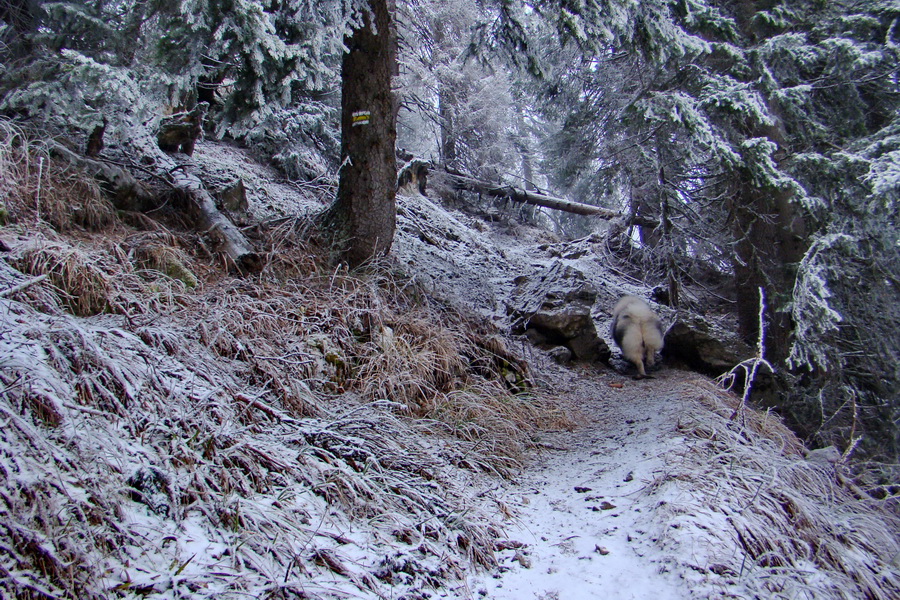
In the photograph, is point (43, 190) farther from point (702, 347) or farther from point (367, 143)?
point (702, 347)

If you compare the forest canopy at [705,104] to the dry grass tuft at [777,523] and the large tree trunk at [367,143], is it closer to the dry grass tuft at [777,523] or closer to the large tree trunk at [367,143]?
the large tree trunk at [367,143]

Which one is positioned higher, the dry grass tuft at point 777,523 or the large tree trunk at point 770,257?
the large tree trunk at point 770,257

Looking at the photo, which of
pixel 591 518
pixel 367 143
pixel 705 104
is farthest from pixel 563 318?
pixel 591 518

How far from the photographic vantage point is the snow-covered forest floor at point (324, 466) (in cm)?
192

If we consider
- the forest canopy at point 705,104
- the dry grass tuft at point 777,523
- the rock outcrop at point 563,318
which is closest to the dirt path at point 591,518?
the dry grass tuft at point 777,523

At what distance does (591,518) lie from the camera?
3047 mm

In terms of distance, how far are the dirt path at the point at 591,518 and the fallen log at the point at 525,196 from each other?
29.0 ft

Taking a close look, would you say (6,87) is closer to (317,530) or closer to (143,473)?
(143,473)

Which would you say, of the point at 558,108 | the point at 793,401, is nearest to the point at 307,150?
the point at 558,108

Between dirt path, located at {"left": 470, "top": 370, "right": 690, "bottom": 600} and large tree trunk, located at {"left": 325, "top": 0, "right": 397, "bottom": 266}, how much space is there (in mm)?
3080

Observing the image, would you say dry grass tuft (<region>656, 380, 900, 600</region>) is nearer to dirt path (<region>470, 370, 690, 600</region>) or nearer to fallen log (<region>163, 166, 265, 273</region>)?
dirt path (<region>470, 370, 690, 600</region>)

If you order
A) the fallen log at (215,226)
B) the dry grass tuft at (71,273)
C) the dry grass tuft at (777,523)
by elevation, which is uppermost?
the fallen log at (215,226)

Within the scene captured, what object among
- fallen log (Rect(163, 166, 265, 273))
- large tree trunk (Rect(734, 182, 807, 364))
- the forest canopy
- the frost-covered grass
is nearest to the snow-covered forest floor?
the frost-covered grass

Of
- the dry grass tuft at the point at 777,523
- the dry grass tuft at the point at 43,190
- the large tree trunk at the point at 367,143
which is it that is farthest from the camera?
the large tree trunk at the point at 367,143
